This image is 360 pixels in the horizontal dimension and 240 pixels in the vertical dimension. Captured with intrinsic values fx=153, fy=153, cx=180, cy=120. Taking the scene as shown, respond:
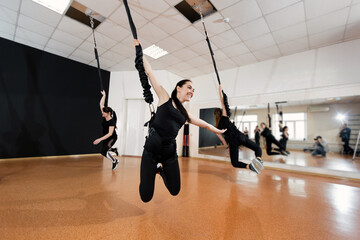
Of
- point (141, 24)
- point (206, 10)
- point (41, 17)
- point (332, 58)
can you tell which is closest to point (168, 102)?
point (206, 10)

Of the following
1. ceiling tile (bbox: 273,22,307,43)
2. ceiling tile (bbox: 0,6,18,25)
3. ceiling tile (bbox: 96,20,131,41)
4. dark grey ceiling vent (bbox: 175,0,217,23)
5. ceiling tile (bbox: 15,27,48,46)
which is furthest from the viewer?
ceiling tile (bbox: 15,27,48,46)

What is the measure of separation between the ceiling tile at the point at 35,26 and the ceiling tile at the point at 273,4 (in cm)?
503

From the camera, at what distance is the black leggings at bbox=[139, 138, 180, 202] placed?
150 cm

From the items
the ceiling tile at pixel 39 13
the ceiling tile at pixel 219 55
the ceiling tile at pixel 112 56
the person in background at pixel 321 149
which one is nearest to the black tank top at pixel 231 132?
the ceiling tile at pixel 219 55

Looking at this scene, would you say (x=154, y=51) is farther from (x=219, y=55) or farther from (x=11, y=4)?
(x=11, y=4)

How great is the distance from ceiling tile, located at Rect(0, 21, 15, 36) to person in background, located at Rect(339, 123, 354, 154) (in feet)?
42.6

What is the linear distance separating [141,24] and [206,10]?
154 cm

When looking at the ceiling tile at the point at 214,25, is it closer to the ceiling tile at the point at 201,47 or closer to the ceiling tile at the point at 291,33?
the ceiling tile at the point at 201,47

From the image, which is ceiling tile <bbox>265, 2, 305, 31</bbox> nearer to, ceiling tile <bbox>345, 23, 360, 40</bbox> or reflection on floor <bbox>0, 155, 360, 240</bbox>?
ceiling tile <bbox>345, 23, 360, 40</bbox>

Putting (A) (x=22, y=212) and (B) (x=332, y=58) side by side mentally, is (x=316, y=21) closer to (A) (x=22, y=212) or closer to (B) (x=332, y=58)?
(B) (x=332, y=58)

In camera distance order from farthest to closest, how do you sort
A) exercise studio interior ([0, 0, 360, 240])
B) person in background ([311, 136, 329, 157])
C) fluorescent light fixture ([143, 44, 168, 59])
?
person in background ([311, 136, 329, 157]) < fluorescent light fixture ([143, 44, 168, 59]) < exercise studio interior ([0, 0, 360, 240])

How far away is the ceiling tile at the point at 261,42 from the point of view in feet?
13.1

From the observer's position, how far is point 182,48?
461cm

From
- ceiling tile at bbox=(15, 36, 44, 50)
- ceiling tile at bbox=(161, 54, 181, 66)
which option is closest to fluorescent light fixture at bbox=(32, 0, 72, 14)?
ceiling tile at bbox=(15, 36, 44, 50)
